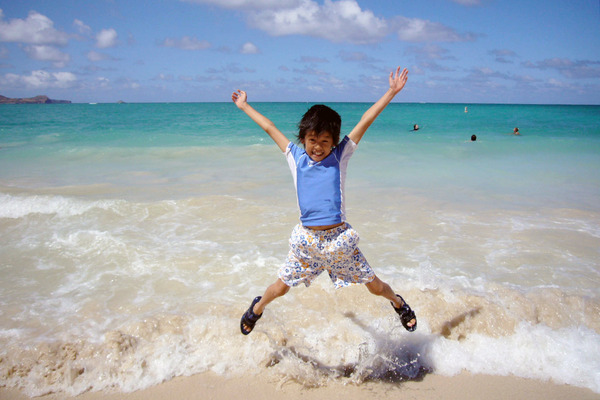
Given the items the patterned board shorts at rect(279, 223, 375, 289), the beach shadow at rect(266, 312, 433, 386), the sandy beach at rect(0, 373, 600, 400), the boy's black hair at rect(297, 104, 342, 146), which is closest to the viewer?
the boy's black hair at rect(297, 104, 342, 146)

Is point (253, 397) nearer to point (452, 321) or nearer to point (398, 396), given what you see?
point (398, 396)

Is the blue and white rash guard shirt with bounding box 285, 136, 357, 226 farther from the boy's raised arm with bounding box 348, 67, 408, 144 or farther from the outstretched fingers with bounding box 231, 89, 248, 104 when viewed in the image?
the outstretched fingers with bounding box 231, 89, 248, 104

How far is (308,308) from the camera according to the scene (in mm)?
3869

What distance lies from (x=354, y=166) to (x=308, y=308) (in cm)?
890

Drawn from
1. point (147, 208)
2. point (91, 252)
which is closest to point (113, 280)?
point (91, 252)

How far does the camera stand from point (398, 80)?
301 centimetres

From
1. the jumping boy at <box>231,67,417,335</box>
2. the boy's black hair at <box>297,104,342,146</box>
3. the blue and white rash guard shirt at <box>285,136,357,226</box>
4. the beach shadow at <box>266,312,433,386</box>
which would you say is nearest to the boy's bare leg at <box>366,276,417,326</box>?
the jumping boy at <box>231,67,417,335</box>

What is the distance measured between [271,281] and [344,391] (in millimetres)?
1819

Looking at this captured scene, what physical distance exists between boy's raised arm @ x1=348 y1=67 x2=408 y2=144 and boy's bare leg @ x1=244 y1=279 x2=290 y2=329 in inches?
46.4

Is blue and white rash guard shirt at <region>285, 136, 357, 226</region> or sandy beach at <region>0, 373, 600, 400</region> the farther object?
sandy beach at <region>0, 373, 600, 400</region>

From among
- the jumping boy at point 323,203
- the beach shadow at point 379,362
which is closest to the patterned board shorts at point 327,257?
the jumping boy at point 323,203

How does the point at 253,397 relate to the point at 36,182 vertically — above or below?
below

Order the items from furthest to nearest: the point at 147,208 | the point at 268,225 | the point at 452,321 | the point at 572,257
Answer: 1. the point at 147,208
2. the point at 268,225
3. the point at 572,257
4. the point at 452,321

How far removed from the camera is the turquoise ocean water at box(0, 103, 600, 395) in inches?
123
